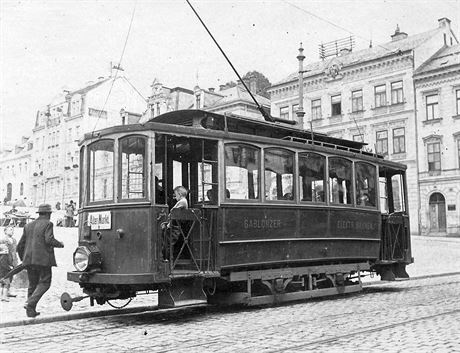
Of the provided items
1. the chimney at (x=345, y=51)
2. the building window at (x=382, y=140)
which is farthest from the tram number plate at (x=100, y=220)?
the chimney at (x=345, y=51)

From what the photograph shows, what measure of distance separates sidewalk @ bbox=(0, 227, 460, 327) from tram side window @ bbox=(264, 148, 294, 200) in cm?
297

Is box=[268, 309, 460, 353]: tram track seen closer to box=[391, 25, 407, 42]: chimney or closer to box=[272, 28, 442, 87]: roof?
box=[272, 28, 442, 87]: roof

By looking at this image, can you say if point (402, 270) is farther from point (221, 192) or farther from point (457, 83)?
point (457, 83)

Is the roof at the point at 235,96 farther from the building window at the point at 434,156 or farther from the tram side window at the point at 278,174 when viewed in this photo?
the tram side window at the point at 278,174

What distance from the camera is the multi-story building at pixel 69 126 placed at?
183ft

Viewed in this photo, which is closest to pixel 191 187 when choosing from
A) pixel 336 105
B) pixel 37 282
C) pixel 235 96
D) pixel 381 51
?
pixel 37 282

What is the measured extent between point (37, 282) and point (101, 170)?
6.56 ft

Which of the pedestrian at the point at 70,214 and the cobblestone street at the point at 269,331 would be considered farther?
the pedestrian at the point at 70,214

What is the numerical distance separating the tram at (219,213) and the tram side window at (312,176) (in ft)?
0.07

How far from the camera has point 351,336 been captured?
712 centimetres

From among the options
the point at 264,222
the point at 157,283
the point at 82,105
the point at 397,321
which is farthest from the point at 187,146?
the point at 82,105

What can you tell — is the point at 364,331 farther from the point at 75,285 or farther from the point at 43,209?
the point at 75,285

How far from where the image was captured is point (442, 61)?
37.3 meters

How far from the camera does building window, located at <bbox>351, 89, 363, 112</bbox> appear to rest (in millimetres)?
40562
